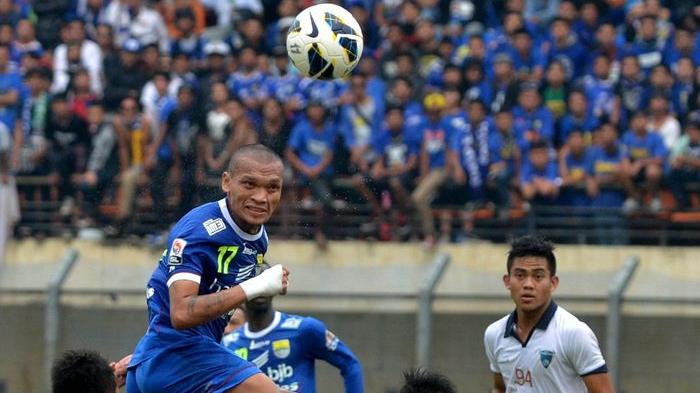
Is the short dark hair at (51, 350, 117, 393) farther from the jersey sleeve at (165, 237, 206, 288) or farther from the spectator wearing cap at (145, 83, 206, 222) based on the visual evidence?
the spectator wearing cap at (145, 83, 206, 222)

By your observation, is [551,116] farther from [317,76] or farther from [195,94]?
[317,76]

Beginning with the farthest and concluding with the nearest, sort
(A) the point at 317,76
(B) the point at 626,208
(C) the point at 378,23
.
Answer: (C) the point at 378,23 → (B) the point at 626,208 → (A) the point at 317,76

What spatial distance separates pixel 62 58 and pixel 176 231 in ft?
32.3

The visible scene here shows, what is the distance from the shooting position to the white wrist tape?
661 cm

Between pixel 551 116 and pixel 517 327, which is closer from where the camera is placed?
pixel 517 327

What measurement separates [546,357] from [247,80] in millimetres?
8290

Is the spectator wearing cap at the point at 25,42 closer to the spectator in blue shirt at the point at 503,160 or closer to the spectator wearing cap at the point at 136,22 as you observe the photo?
the spectator wearing cap at the point at 136,22

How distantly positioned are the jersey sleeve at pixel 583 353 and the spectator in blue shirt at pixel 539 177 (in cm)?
644


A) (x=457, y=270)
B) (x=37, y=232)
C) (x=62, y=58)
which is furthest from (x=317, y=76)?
(x=62, y=58)

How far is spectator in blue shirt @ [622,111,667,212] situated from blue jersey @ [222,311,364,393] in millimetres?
4730

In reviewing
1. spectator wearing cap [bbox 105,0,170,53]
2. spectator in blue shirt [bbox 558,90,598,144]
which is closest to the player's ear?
spectator in blue shirt [bbox 558,90,598,144]

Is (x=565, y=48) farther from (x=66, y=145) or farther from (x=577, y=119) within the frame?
(x=66, y=145)

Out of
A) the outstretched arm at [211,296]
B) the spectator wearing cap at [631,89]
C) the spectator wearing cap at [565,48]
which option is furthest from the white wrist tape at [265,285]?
the spectator wearing cap at [565,48]

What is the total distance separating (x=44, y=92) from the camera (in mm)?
15758
